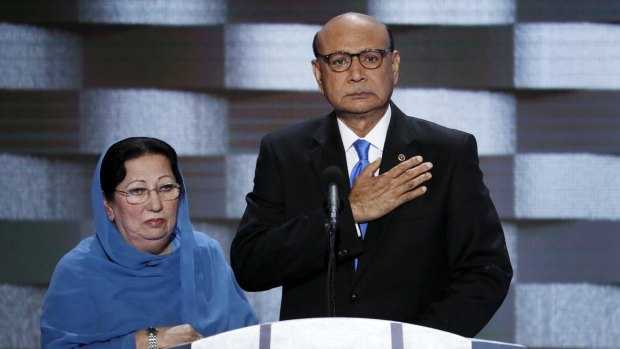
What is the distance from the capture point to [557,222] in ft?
12.5

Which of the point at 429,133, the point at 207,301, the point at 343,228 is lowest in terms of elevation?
the point at 207,301

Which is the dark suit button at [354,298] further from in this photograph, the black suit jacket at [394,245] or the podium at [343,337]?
the podium at [343,337]

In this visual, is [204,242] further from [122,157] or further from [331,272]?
[331,272]

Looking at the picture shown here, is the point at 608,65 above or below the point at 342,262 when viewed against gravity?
above

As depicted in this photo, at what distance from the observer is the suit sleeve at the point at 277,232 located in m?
2.23

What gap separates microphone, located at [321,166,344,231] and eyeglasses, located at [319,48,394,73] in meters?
0.37

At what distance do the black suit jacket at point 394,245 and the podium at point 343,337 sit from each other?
2.08ft

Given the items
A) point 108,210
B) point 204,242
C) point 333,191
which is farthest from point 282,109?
point 333,191

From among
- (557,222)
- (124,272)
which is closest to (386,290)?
(124,272)

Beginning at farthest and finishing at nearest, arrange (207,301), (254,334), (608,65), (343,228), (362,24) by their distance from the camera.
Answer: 1. (608,65)
2. (207,301)
3. (362,24)
4. (343,228)
5. (254,334)

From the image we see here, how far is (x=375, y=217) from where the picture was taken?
2.23 m

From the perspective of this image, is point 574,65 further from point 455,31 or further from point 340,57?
point 340,57

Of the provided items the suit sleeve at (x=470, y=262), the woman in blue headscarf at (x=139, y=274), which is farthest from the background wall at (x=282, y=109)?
the suit sleeve at (x=470, y=262)

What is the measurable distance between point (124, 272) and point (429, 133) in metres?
0.88
